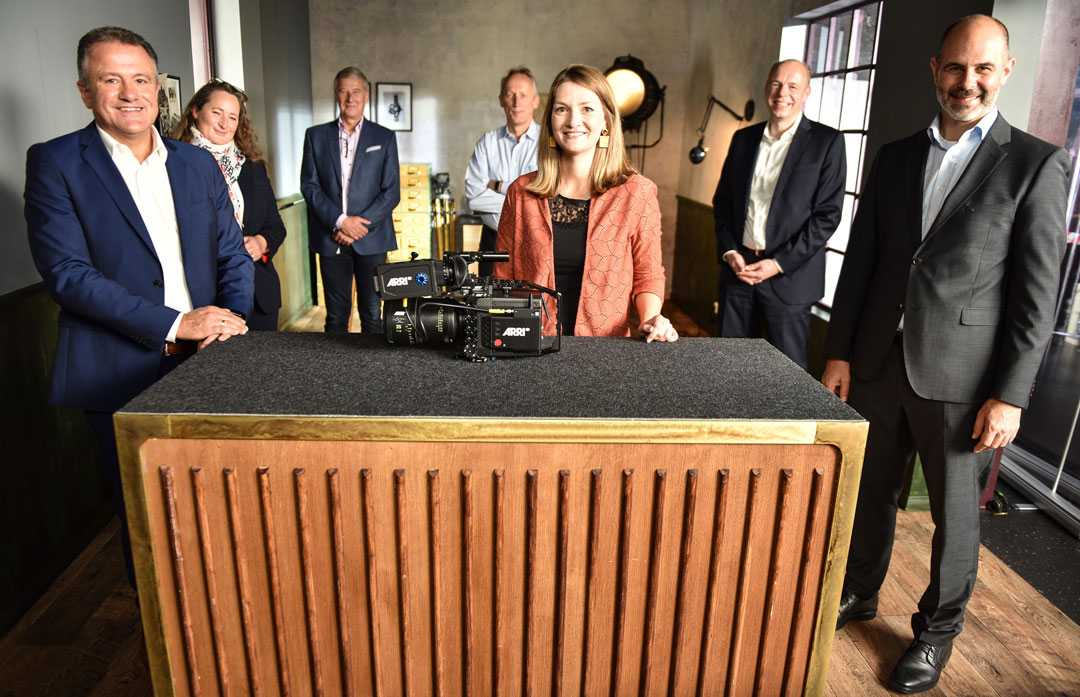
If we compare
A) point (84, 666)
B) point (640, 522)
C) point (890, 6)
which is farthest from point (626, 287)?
point (890, 6)

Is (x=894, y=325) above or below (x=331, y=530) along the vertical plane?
above

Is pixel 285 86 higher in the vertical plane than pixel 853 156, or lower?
higher

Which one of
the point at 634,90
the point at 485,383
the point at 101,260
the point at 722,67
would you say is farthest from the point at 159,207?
the point at 634,90

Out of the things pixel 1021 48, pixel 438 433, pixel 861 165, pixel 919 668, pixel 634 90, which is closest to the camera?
pixel 438 433

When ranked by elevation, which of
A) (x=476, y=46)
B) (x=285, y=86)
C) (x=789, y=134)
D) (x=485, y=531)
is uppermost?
(x=476, y=46)

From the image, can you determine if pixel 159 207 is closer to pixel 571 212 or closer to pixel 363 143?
pixel 571 212

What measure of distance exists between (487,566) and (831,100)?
363cm

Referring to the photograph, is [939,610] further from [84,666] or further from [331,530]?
[84,666]

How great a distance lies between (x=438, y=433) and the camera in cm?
129

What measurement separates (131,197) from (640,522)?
137 cm

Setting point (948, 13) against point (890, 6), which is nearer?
point (948, 13)

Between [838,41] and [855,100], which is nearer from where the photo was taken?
[855,100]

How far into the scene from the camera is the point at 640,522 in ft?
4.50

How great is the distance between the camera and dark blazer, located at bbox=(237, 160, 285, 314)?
9.84 ft
